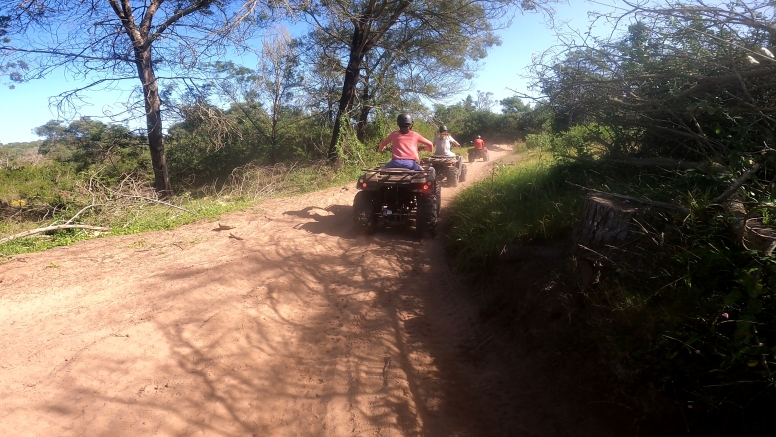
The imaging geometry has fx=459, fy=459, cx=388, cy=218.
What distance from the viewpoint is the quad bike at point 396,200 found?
7020 mm

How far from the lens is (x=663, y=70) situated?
420 cm

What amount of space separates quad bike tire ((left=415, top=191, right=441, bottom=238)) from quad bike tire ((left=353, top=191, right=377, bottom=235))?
0.74 meters

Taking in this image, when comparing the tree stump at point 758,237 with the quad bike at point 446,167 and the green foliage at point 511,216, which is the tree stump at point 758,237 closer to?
the green foliage at point 511,216

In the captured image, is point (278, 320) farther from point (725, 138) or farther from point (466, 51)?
point (466, 51)

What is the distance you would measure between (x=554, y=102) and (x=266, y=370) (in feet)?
14.1

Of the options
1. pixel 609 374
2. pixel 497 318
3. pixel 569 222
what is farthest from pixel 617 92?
pixel 609 374

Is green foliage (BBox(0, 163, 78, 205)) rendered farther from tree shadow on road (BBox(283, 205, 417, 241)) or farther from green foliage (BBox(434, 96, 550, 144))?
green foliage (BBox(434, 96, 550, 144))

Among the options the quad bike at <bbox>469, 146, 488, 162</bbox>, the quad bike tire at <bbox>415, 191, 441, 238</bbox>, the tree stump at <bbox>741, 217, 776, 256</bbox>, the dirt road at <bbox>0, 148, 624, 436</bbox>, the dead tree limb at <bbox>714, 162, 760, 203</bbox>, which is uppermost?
the dead tree limb at <bbox>714, 162, 760, 203</bbox>

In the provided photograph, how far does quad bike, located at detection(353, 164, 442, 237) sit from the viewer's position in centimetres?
702

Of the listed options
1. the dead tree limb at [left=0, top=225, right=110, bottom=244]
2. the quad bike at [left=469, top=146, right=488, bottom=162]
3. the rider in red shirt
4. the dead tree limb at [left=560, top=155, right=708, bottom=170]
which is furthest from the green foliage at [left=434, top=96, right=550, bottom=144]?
the dead tree limb at [left=560, top=155, right=708, bottom=170]

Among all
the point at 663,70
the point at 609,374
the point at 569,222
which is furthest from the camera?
the point at 569,222

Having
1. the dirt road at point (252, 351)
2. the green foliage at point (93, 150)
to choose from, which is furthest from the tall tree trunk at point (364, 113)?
the dirt road at point (252, 351)

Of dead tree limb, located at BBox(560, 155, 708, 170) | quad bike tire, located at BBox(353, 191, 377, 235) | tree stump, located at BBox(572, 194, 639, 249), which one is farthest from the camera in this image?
quad bike tire, located at BBox(353, 191, 377, 235)

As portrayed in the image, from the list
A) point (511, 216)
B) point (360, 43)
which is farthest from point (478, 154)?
point (511, 216)
